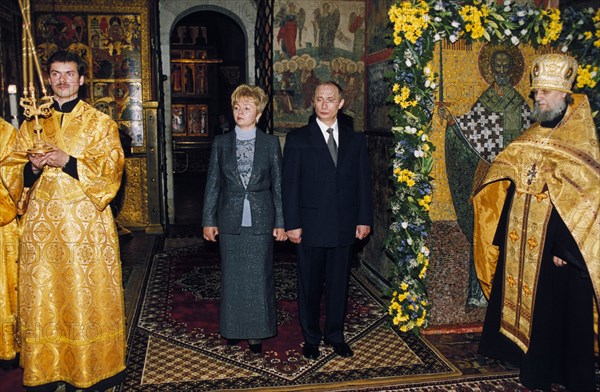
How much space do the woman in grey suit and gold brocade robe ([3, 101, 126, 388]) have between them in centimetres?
94

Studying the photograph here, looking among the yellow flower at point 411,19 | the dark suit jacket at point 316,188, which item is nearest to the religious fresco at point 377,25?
the yellow flower at point 411,19

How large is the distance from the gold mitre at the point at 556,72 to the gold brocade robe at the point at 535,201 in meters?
0.17

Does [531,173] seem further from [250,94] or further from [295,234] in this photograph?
[250,94]

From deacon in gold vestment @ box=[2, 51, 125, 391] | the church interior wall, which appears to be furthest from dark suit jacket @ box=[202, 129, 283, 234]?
the church interior wall

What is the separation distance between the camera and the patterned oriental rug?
4359 millimetres

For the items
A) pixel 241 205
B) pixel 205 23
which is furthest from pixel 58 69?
pixel 205 23

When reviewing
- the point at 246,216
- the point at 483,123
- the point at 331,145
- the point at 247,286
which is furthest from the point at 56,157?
the point at 483,123

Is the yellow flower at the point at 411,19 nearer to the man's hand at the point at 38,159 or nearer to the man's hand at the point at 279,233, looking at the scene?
the man's hand at the point at 279,233

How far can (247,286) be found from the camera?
469cm

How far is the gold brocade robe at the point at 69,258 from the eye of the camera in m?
3.80

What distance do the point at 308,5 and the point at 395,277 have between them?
17.9ft

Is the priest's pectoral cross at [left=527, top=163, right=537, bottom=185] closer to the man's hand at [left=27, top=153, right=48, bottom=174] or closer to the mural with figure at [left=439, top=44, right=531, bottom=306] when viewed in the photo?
the mural with figure at [left=439, top=44, right=531, bottom=306]

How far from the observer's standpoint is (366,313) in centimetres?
596

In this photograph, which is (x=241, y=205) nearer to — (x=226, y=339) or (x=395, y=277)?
(x=226, y=339)
